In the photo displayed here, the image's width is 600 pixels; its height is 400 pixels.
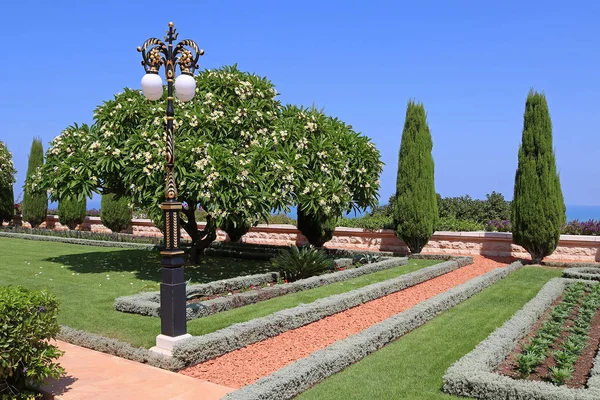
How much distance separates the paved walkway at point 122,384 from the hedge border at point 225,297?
80.0 inches

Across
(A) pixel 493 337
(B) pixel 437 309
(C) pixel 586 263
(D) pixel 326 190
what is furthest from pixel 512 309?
(C) pixel 586 263

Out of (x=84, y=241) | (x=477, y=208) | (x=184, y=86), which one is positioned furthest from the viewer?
(x=477, y=208)

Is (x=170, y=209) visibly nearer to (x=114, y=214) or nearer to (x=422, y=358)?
(x=422, y=358)

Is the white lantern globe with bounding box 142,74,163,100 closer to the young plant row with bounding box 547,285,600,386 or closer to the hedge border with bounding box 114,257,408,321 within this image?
Result: the hedge border with bounding box 114,257,408,321

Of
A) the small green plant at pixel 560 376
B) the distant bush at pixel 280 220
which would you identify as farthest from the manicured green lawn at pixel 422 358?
the distant bush at pixel 280 220

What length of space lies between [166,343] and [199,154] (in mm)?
5401

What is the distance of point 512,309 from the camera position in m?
9.59

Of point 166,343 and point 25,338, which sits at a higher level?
point 25,338

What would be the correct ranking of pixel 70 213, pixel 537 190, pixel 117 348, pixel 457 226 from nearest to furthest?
pixel 117 348 → pixel 537 190 → pixel 457 226 → pixel 70 213

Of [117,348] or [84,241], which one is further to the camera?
[84,241]

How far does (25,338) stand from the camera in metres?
5.23

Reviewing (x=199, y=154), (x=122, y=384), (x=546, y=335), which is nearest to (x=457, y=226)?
(x=199, y=154)

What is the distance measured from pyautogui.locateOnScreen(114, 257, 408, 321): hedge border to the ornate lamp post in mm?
1599

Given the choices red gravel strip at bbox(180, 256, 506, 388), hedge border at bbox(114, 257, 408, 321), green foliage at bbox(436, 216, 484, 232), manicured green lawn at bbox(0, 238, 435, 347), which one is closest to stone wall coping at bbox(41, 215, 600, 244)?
green foliage at bbox(436, 216, 484, 232)
